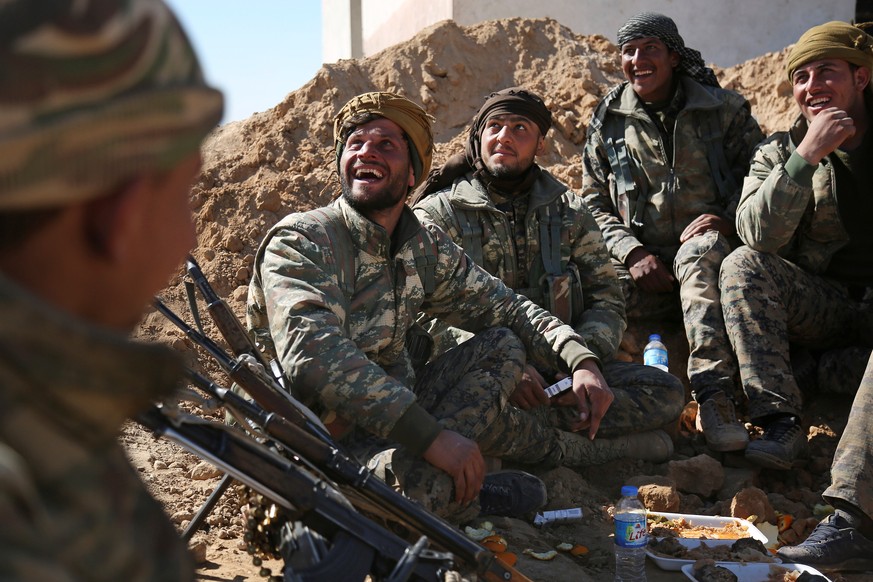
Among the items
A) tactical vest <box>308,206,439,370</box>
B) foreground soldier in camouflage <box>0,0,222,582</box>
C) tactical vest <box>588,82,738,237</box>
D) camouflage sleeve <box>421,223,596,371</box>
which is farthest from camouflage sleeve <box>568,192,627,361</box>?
foreground soldier in camouflage <box>0,0,222,582</box>

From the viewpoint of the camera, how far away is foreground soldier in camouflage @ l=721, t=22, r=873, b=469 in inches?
203

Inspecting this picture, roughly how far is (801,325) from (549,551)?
7.88ft

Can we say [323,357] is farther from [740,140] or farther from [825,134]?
[740,140]

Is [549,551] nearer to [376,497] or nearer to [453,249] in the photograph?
[453,249]

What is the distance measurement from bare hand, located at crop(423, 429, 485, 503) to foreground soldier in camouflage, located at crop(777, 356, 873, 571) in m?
1.34

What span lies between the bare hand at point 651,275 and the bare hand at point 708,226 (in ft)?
0.75

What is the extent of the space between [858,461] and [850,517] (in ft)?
0.78

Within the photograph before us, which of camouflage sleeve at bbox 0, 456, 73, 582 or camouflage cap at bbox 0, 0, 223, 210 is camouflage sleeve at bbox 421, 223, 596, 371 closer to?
camouflage cap at bbox 0, 0, 223, 210

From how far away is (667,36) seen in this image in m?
6.36

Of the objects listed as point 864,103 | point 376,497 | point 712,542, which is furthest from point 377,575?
point 864,103

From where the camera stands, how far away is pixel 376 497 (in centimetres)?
237

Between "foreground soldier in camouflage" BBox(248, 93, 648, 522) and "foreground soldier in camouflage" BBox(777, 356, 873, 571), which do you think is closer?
"foreground soldier in camouflage" BBox(248, 93, 648, 522)

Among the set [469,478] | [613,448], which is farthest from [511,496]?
[613,448]

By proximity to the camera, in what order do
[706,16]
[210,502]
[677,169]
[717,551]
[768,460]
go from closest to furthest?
[210,502], [717,551], [768,460], [677,169], [706,16]
